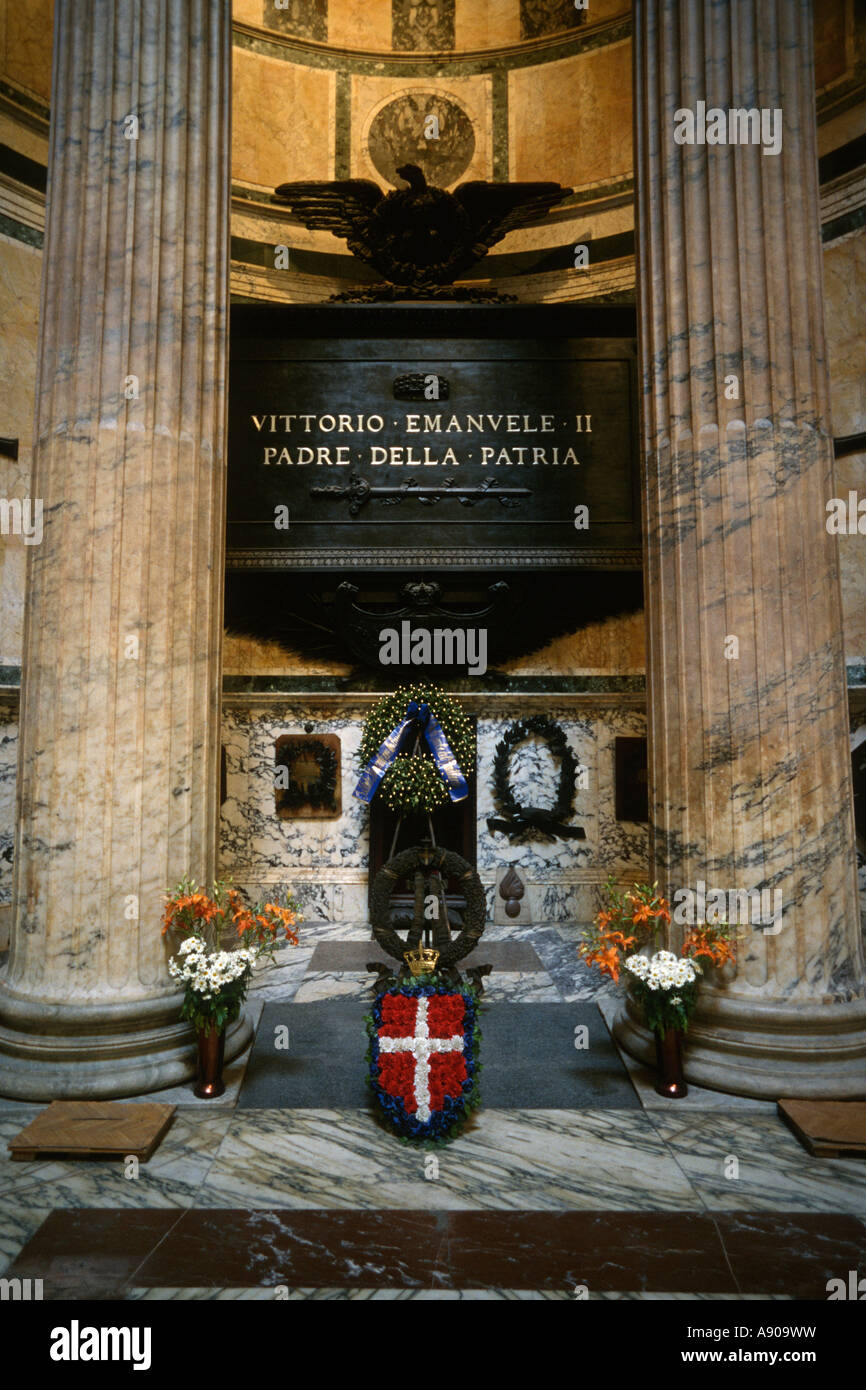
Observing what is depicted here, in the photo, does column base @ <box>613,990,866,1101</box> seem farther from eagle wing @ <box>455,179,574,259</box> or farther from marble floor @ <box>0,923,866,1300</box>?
eagle wing @ <box>455,179,574,259</box>

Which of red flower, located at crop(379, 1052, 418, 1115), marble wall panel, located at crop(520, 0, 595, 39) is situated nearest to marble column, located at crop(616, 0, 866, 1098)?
red flower, located at crop(379, 1052, 418, 1115)

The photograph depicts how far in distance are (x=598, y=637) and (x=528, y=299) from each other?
14.9 ft

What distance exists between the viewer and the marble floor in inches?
123

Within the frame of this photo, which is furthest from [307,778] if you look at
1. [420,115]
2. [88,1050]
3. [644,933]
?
[420,115]

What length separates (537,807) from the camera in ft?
30.3

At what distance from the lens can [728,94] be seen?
5.12 metres

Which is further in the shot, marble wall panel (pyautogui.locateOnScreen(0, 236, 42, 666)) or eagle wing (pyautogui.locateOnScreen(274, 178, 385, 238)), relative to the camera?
eagle wing (pyautogui.locateOnScreen(274, 178, 385, 238))

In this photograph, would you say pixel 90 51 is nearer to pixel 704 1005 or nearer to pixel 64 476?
pixel 64 476

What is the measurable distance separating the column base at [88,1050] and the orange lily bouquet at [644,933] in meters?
2.43

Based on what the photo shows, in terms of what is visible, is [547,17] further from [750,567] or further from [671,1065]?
[671,1065]

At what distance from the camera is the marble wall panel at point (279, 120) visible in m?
10.4

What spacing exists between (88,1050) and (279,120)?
36.3ft

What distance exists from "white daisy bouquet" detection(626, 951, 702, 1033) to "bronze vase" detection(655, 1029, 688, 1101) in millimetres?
48

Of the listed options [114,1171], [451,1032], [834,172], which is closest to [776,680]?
[451,1032]
